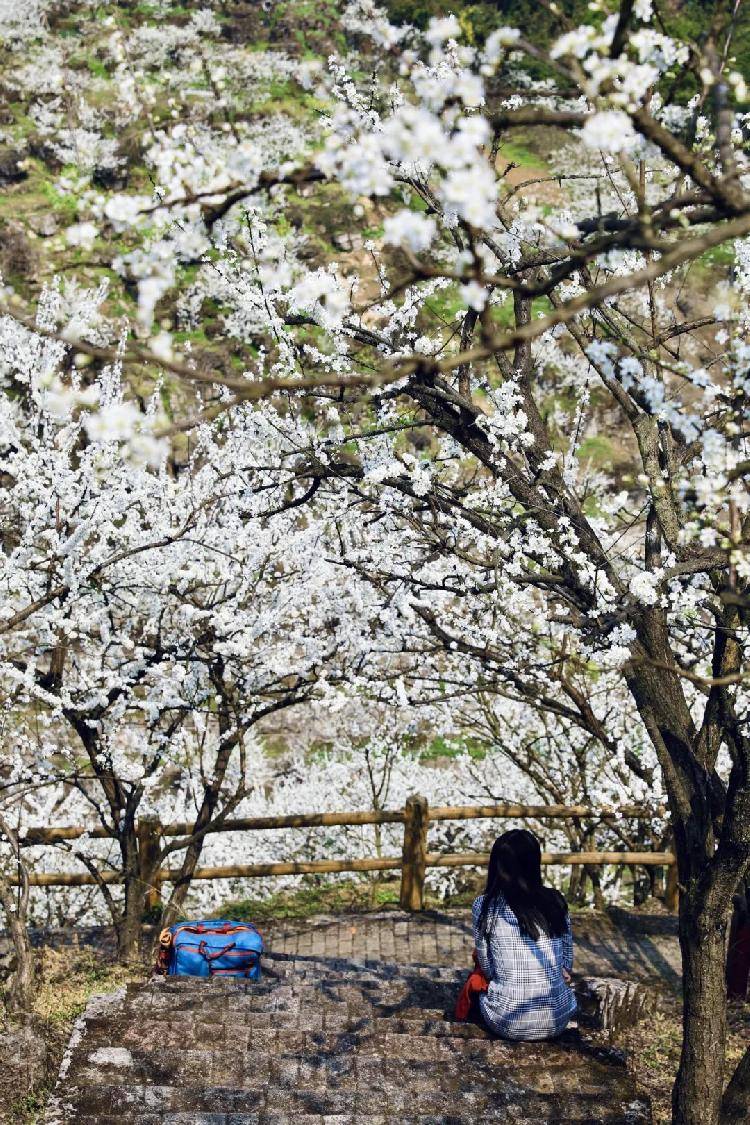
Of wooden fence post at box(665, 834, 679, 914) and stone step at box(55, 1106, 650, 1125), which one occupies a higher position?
wooden fence post at box(665, 834, 679, 914)

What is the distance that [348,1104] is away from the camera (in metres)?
4.22

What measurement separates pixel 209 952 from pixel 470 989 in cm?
168

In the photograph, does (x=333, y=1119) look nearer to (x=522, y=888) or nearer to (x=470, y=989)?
(x=470, y=989)

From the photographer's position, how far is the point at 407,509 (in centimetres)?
580

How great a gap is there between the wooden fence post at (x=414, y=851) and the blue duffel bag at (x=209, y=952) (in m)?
2.00

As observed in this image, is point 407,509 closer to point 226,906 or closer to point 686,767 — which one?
point 686,767

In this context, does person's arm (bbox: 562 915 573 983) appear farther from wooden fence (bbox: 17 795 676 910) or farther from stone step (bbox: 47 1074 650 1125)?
wooden fence (bbox: 17 795 676 910)

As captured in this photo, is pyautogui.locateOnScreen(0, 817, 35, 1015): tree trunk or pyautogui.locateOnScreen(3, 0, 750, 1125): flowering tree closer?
pyautogui.locateOnScreen(3, 0, 750, 1125): flowering tree

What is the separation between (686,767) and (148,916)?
4887 mm

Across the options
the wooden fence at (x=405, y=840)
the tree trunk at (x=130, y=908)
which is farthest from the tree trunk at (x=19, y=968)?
the wooden fence at (x=405, y=840)

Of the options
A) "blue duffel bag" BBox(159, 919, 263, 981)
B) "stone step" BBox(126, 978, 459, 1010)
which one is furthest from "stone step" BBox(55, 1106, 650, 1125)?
"blue duffel bag" BBox(159, 919, 263, 981)

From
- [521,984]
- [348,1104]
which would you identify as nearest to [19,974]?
[348,1104]

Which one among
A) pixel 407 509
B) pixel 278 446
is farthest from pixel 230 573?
pixel 407 509

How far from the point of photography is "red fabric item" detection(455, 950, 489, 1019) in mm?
5047
